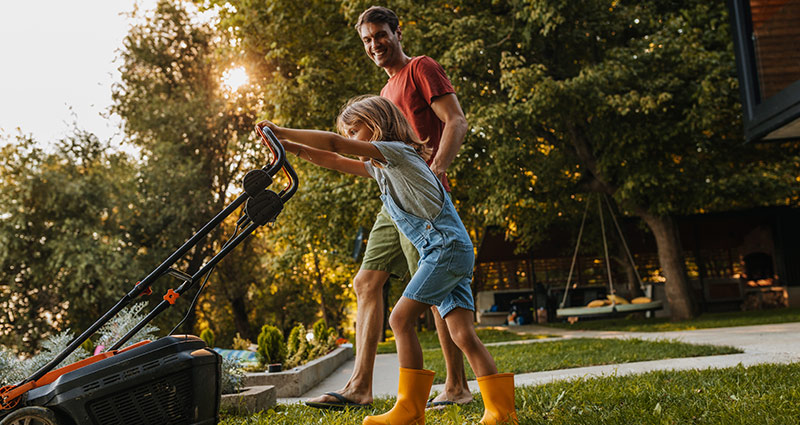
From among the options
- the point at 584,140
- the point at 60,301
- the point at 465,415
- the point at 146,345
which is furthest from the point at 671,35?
the point at 60,301

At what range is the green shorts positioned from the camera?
339 cm

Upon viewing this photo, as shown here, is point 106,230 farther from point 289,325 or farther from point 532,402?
point 532,402

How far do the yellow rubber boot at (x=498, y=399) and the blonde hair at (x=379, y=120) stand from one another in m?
1.02

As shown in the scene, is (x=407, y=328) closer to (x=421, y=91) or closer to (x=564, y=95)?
(x=421, y=91)

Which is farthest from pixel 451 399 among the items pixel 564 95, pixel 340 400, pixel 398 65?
pixel 564 95

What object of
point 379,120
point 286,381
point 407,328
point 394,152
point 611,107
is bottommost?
point 286,381

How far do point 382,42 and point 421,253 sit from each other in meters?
1.28

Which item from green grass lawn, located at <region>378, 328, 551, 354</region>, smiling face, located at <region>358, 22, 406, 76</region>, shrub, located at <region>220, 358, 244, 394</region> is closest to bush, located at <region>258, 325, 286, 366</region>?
shrub, located at <region>220, 358, 244, 394</region>

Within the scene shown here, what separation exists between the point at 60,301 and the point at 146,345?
850 inches

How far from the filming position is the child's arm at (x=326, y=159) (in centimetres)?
274

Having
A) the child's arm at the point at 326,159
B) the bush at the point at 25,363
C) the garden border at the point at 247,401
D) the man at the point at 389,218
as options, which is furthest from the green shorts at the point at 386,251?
the bush at the point at 25,363

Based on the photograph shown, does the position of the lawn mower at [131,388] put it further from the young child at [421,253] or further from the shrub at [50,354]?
the shrub at [50,354]

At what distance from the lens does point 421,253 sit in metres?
2.81

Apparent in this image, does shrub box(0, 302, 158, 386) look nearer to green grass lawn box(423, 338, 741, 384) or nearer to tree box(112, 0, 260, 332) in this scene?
green grass lawn box(423, 338, 741, 384)
